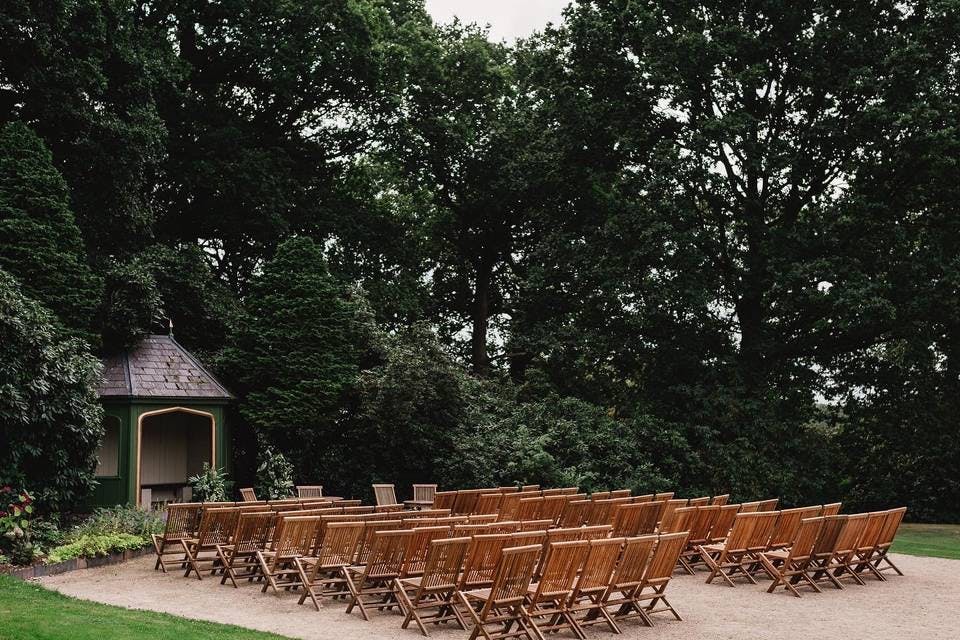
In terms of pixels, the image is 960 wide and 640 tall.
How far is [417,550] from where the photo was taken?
37.3ft

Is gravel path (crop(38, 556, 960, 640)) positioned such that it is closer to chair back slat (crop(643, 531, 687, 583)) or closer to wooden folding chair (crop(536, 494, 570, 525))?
chair back slat (crop(643, 531, 687, 583))

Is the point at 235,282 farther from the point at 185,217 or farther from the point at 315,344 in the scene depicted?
the point at 315,344

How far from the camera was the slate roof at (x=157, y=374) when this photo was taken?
21.1 metres

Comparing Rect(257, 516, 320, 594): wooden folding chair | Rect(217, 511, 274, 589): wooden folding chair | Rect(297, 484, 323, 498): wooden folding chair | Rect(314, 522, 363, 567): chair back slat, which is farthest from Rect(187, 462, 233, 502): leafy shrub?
Rect(314, 522, 363, 567): chair back slat

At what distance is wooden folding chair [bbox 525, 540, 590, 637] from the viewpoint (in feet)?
33.3

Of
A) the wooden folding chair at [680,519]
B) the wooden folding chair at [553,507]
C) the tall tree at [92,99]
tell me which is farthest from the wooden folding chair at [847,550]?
the tall tree at [92,99]

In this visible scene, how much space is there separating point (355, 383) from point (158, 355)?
462cm

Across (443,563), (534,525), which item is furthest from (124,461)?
(443,563)

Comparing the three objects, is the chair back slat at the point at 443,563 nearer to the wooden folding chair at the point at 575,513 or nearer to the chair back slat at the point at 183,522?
the wooden folding chair at the point at 575,513

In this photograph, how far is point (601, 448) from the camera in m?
25.8

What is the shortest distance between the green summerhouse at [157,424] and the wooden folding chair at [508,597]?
12.4m

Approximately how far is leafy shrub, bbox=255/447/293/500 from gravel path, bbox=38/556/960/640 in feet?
24.5

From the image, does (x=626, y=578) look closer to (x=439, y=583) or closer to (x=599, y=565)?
(x=599, y=565)

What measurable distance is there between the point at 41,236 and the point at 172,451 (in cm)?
649
